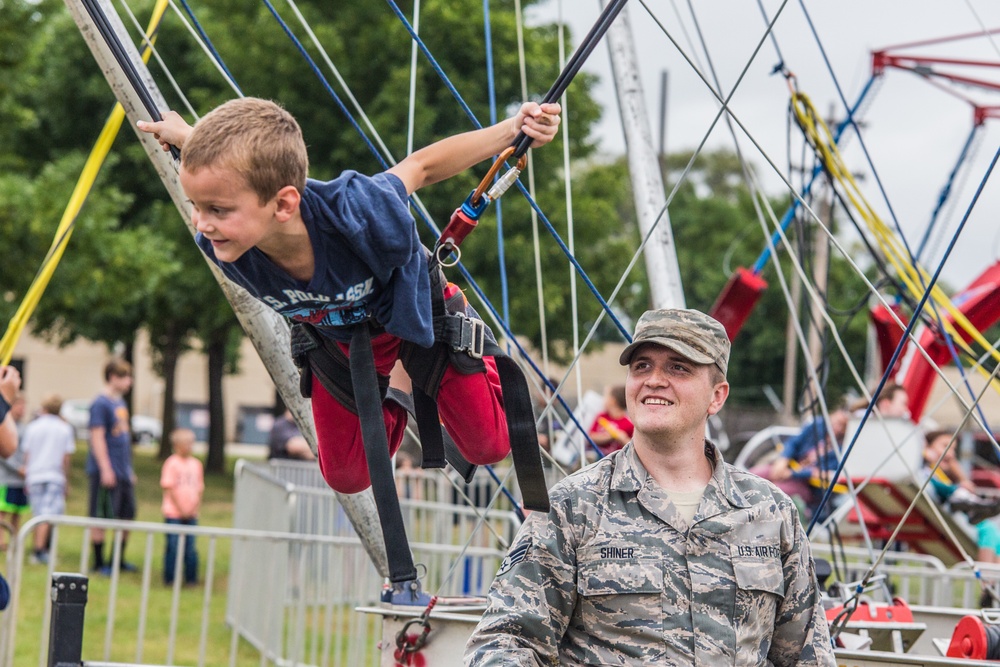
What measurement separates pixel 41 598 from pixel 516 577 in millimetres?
7280

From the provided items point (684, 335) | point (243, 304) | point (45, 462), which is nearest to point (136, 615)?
point (45, 462)

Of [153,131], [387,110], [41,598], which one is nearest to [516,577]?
→ [153,131]

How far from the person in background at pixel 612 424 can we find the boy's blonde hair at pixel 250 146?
19.1 ft

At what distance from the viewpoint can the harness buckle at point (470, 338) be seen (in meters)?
2.95

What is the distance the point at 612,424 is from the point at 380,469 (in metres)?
5.82

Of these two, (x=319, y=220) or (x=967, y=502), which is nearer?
(x=319, y=220)

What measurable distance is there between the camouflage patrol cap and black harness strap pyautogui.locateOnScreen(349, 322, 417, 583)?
0.65m

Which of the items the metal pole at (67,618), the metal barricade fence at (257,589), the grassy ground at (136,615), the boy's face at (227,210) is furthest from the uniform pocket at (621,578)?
the grassy ground at (136,615)

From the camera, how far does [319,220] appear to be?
8.05ft

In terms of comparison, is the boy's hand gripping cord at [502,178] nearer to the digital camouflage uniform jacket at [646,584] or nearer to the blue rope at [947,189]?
the digital camouflage uniform jacket at [646,584]

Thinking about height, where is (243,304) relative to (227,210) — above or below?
above

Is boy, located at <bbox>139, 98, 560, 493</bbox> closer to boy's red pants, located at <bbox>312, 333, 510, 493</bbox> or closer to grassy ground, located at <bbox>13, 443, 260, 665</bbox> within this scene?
boy's red pants, located at <bbox>312, 333, 510, 493</bbox>

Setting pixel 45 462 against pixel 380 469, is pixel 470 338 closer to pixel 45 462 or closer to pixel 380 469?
pixel 380 469

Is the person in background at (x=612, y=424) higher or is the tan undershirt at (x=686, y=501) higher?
the person in background at (x=612, y=424)
